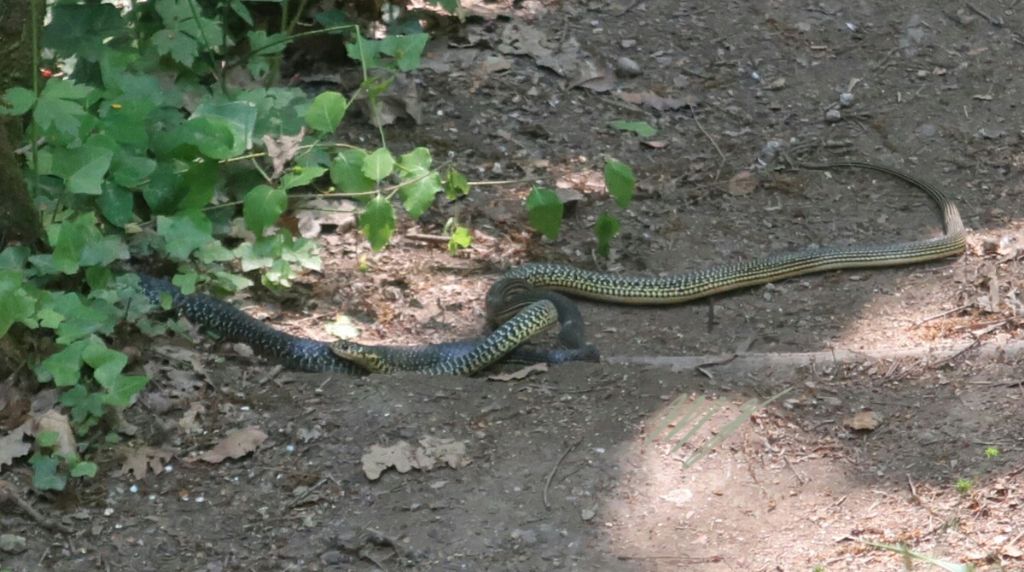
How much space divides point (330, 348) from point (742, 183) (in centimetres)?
361

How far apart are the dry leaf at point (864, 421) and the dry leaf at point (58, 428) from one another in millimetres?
3424

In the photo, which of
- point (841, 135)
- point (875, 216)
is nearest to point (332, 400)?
point (875, 216)

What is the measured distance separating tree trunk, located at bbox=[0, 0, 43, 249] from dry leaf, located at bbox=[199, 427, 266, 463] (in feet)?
4.60

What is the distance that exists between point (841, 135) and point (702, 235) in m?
1.73

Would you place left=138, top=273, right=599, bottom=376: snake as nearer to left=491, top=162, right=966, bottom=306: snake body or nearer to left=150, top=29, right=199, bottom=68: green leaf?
left=491, top=162, right=966, bottom=306: snake body

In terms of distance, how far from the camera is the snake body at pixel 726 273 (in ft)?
24.5

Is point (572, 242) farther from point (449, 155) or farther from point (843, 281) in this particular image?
point (843, 281)

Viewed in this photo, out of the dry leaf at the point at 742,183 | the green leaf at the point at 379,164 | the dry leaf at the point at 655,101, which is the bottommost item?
the dry leaf at the point at 742,183

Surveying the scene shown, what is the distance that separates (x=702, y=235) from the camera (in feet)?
26.8

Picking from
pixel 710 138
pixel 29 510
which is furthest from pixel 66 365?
pixel 710 138

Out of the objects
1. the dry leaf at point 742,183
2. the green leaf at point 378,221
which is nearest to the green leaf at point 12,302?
the green leaf at point 378,221

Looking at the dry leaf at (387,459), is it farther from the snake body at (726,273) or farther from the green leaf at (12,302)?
the snake body at (726,273)

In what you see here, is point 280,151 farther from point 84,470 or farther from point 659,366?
point 84,470

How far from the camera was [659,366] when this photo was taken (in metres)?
6.48
